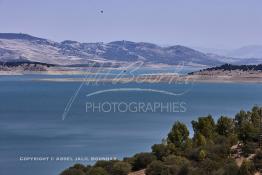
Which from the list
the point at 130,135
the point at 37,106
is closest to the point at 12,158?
the point at 130,135

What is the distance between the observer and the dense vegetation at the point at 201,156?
19.7 metres

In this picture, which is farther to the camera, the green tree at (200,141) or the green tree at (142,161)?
the green tree at (200,141)

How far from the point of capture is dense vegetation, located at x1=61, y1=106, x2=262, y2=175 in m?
19.7

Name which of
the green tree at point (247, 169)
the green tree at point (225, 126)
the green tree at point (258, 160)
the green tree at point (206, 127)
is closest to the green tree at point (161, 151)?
the green tree at point (206, 127)

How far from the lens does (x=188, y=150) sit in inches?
953

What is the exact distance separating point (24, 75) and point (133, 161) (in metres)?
174

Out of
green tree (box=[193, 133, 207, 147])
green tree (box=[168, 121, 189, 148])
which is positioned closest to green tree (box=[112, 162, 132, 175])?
green tree (box=[193, 133, 207, 147])

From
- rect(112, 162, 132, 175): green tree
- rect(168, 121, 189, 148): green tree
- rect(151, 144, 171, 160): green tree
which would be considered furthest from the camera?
rect(168, 121, 189, 148): green tree

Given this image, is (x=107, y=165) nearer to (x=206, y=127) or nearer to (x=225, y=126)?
(x=206, y=127)

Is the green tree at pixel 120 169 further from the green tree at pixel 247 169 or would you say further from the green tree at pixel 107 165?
the green tree at pixel 247 169

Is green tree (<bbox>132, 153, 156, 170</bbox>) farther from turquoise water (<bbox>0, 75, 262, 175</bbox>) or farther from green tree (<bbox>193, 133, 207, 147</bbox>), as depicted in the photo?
turquoise water (<bbox>0, 75, 262, 175</bbox>)

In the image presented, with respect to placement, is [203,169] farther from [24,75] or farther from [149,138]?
[24,75]

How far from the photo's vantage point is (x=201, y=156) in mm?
21719

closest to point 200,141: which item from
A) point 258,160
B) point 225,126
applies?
point 225,126
